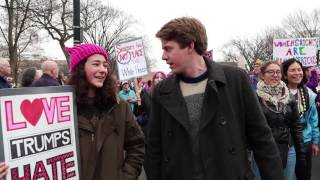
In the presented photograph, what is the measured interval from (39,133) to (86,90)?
444 mm

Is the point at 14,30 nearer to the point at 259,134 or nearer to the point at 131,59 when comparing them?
the point at 131,59

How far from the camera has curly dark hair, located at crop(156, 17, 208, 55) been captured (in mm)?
2811

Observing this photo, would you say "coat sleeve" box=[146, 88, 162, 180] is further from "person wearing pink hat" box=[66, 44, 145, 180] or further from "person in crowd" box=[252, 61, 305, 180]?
"person in crowd" box=[252, 61, 305, 180]

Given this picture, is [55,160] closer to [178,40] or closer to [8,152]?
[8,152]

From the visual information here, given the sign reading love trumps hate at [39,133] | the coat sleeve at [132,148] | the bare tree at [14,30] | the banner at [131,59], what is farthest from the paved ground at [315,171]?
the bare tree at [14,30]

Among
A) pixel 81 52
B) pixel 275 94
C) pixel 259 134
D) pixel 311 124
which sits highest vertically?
pixel 81 52

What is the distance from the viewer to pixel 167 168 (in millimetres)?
2949

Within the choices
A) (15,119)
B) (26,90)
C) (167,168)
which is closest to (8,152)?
(15,119)

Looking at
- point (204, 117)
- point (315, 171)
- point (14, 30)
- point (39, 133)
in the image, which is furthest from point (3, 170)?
point (14, 30)

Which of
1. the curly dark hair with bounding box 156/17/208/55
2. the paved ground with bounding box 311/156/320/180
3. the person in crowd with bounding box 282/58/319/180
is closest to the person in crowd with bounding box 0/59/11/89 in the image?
the person in crowd with bounding box 282/58/319/180

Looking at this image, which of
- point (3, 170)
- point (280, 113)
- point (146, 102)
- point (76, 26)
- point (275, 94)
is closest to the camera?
point (3, 170)

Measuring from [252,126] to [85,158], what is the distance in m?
1.07

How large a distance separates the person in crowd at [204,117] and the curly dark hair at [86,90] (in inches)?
13.9

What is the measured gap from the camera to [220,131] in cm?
278
